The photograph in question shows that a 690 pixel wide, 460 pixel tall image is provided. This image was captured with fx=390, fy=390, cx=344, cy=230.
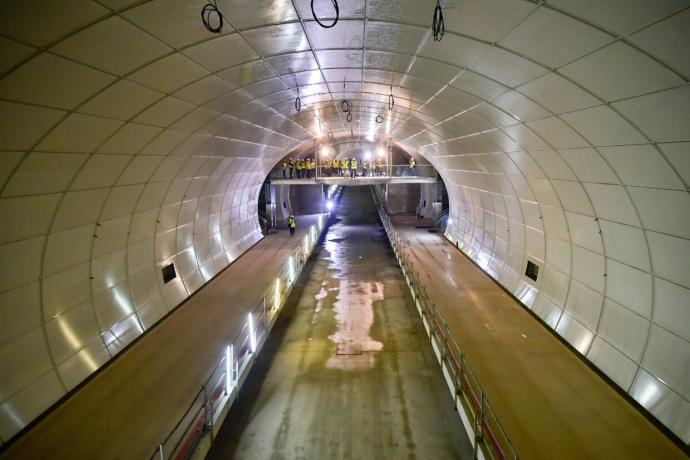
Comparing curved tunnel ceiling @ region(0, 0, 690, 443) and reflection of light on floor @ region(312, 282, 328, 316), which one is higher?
curved tunnel ceiling @ region(0, 0, 690, 443)

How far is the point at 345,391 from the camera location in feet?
29.9

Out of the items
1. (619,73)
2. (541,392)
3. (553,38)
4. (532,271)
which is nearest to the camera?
(619,73)

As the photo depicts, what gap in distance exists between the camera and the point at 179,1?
14.9 ft

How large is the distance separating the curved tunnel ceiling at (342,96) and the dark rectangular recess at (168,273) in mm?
403

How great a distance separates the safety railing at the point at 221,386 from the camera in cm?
559

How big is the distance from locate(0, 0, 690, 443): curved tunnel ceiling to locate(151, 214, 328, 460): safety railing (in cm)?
288

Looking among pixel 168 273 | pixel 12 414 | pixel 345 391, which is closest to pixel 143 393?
pixel 12 414

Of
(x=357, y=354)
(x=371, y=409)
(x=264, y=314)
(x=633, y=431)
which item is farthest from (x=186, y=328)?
(x=633, y=431)

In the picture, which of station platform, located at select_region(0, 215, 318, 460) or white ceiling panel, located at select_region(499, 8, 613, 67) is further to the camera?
station platform, located at select_region(0, 215, 318, 460)

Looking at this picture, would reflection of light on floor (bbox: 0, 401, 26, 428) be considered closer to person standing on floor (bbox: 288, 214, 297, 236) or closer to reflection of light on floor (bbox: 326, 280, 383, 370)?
reflection of light on floor (bbox: 326, 280, 383, 370)

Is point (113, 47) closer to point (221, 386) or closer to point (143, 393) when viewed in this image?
point (221, 386)

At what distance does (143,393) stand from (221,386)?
1.64 m

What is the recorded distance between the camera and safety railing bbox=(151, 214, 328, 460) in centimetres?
559

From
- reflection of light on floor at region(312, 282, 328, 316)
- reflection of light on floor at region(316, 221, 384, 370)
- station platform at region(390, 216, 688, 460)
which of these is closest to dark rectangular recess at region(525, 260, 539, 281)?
station platform at region(390, 216, 688, 460)
